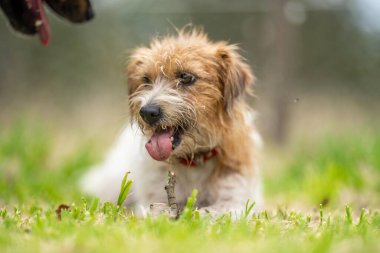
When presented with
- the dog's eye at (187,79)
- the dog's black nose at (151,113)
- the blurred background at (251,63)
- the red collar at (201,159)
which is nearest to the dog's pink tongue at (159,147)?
the dog's black nose at (151,113)

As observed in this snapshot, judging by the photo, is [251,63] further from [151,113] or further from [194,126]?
[151,113]

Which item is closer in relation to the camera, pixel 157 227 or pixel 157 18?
pixel 157 227

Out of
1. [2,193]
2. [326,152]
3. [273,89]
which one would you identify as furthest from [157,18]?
[2,193]

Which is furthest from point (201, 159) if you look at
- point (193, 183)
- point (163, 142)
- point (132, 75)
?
point (132, 75)

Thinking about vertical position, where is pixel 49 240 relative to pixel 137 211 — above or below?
below

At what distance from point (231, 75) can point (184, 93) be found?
0.34m

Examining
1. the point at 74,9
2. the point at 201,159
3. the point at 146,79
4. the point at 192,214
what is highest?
the point at 74,9

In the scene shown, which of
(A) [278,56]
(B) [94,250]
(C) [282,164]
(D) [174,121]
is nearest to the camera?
(B) [94,250]

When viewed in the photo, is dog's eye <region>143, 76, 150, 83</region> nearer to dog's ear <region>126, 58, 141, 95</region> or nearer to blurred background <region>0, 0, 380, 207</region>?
dog's ear <region>126, 58, 141, 95</region>

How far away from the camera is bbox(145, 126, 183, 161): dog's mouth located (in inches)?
128

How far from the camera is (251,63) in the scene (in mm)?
8844

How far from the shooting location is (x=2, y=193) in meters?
4.23

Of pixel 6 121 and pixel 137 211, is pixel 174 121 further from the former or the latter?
pixel 6 121

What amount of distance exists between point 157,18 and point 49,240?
8.25 m
